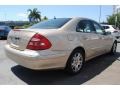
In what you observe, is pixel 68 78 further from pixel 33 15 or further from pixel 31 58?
pixel 33 15

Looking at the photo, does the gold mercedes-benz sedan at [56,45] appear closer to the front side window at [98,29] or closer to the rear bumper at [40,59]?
the rear bumper at [40,59]

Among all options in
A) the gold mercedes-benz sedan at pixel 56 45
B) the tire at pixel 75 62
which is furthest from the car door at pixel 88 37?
the tire at pixel 75 62

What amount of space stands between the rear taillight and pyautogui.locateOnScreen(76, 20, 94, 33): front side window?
4.00 ft

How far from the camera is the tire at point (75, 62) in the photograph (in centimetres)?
497

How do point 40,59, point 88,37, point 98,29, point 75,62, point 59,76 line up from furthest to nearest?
point 98,29 → point 88,37 → point 75,62 → point 59,76 → point 40,59

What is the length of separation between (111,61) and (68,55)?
251 cm

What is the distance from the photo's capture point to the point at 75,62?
5156 millimetres

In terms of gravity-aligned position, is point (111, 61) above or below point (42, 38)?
below

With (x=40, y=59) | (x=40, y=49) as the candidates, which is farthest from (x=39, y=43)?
(x=40, y=59)

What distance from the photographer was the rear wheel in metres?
4.97

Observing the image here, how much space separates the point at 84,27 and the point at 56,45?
144 cm

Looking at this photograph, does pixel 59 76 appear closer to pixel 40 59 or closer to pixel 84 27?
pixel 40 59
